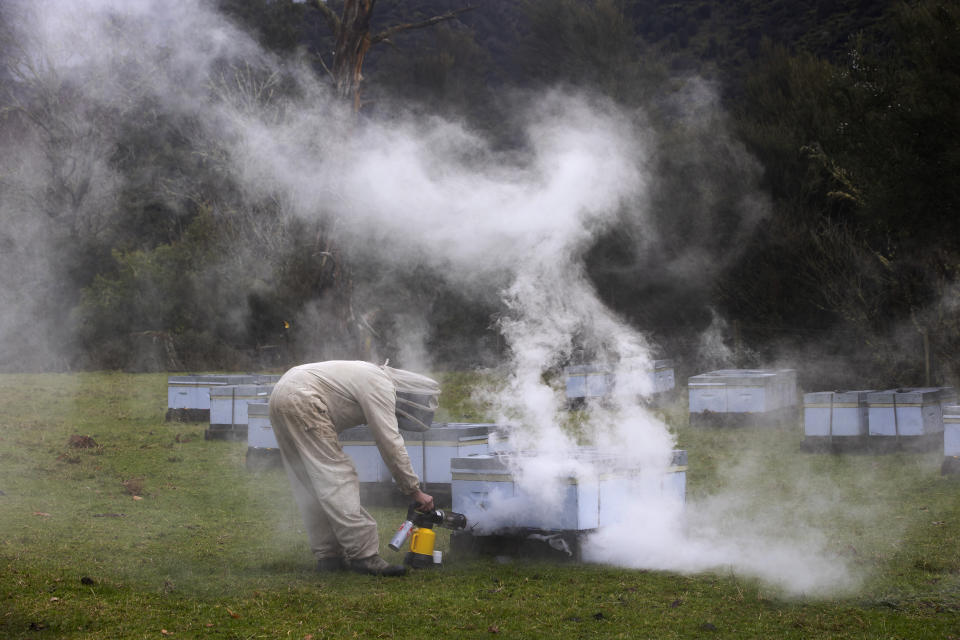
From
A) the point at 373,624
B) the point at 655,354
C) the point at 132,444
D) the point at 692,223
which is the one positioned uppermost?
the point at 692,223

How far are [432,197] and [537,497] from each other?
6708 mm

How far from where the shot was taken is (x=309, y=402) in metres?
5.68

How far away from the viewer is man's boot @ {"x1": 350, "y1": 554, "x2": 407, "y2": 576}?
5.57 meters

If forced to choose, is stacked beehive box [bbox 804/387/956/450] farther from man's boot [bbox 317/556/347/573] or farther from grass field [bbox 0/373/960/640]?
man's boot [bbox 317/556/347/573]

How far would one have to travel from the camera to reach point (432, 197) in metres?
11.9

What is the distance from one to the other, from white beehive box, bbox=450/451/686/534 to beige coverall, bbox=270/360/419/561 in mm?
456

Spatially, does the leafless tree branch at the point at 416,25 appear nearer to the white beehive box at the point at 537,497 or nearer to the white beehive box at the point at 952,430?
the white beehive box at the point at 952,430

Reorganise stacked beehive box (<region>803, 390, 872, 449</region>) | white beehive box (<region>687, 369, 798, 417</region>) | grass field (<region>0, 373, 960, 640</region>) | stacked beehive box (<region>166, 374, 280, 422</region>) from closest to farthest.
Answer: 1. grass field (<region>0, 373, 960, 640</region>)
2. stacked beehive box (<region>803, 390, 872, 449</region>)
3. white beehive box (<region>687, 369, 798, 417</region>)
4. stacked beehive box (<region>166, 374, 280, 422</region>)

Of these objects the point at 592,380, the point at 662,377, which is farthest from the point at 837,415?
the point at 662,377

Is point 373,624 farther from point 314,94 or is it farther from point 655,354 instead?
point 655,354

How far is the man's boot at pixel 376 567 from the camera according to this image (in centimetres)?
557

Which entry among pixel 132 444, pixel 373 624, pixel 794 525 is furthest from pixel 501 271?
pixel 373 624

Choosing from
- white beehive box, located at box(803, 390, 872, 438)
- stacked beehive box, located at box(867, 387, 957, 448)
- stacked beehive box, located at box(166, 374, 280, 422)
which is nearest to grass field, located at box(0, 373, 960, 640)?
stacked beehive box, located at box(867, 387, 957, 448)

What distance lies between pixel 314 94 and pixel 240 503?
9.96 metres
